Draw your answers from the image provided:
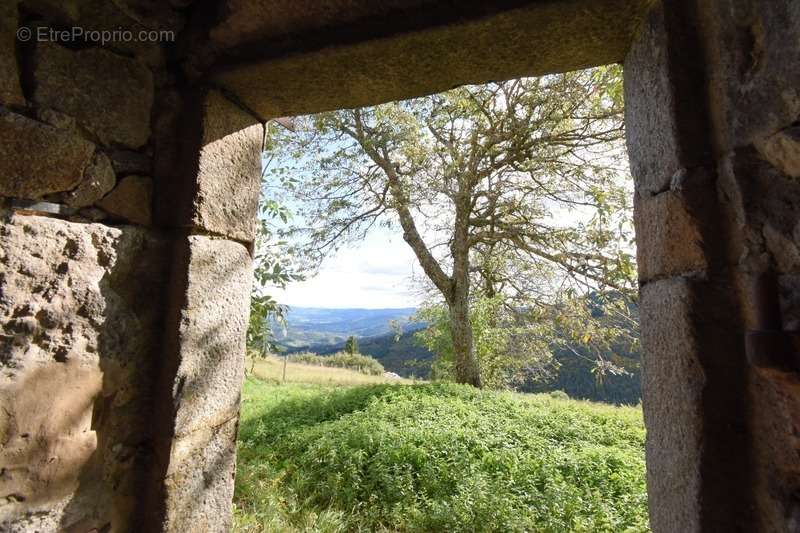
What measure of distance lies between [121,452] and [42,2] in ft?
4.57

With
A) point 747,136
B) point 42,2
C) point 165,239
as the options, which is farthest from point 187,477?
point 747,136

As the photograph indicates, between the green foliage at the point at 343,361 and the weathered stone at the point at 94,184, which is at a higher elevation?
the weathered stone at the point at 94,184

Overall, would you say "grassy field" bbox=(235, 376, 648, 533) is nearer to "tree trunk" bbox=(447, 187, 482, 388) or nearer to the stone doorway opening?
the stone doorway opening

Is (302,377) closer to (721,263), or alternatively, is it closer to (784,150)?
(721,263)

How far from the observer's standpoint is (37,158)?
1168 mm

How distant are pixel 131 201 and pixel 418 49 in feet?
3.59

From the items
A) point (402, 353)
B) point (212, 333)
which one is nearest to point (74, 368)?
point (212, 333)

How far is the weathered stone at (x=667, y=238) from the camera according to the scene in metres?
1.01

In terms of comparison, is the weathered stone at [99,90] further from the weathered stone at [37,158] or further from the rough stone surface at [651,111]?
the rough stone surface at [651,111]

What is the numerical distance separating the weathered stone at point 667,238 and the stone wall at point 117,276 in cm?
140

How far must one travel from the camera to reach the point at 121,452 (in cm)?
136

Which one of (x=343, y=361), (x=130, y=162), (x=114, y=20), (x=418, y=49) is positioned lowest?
(x=343, y=361)

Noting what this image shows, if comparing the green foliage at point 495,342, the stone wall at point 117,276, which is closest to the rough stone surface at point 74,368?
the stone wall at point 117,276

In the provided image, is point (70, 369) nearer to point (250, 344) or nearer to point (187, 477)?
point (187, 477)
